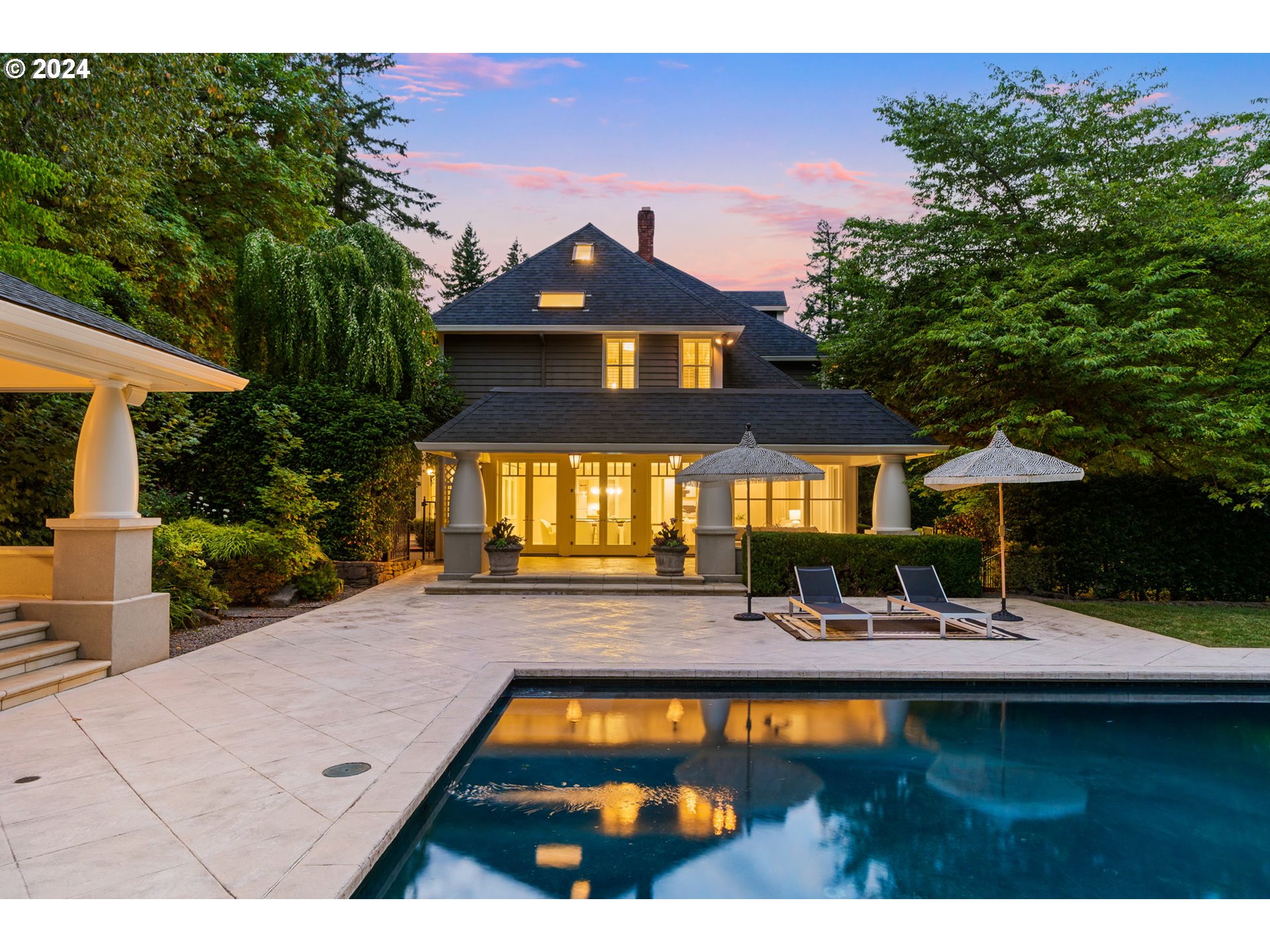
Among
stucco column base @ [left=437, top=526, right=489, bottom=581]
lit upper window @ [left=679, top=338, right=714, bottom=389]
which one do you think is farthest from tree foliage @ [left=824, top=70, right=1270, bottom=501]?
stucco column base @ [left=437, top=526, right=489, bottom=581]

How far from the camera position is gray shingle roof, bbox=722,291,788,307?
2836 centimetres

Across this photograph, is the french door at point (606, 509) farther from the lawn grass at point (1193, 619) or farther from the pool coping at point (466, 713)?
the pool coping at point (466, 713)

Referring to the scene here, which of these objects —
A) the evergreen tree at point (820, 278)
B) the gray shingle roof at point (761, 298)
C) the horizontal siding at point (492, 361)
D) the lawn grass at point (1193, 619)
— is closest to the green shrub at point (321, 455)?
the horizontal siding at point (492, 361)

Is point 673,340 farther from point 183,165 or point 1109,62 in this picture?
point 183,165

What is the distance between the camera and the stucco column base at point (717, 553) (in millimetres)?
13836

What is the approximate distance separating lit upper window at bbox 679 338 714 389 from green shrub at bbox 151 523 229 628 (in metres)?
12.8

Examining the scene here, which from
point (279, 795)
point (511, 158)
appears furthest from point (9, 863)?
point (511, 158)

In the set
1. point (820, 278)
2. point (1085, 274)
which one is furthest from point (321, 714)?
point (820, 278)

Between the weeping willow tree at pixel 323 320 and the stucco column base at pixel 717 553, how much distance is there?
822 centimetres

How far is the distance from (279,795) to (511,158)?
18.6 meters

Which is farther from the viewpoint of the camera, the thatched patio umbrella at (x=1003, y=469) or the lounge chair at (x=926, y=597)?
the thatched patio umbrella at (x=1003, y=469)

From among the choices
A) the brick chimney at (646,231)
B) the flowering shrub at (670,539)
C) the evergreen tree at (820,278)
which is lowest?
the flowering shrub at (670,539)

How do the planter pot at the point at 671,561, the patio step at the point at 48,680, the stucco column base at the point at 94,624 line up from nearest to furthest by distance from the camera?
the patio step at the point at 48,680
the stucco column base at the point at 94,624
the planter pot at the point at 671,561
